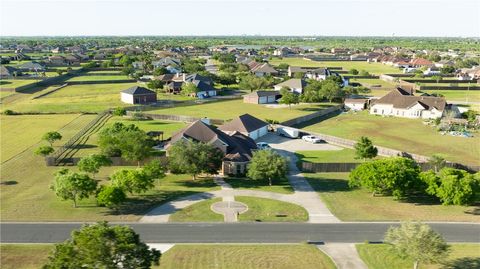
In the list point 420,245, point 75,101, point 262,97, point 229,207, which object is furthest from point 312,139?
point 75,101

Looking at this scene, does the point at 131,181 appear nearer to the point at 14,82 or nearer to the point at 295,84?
the point at 295,84

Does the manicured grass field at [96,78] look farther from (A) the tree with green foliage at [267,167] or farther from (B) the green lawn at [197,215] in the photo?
(B) the green lawn at [197,215]

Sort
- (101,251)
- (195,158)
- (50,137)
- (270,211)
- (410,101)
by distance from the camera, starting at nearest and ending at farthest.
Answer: (101,251)
(270,211)
(195,158)
(50,137)
(410,101)

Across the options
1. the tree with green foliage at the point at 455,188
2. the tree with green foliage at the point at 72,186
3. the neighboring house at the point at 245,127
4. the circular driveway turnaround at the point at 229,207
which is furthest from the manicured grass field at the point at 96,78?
the tree with green foliage at the point at 455,188

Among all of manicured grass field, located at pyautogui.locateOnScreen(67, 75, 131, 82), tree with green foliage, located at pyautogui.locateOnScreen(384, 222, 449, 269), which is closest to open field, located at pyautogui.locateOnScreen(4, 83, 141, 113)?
manicured grass field, located at pyautogui.locateOnScreen(67, 75, 131, 82)

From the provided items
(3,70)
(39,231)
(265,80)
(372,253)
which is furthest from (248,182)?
(3,70)

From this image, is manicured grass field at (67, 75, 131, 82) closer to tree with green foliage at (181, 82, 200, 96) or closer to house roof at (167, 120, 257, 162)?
tree with green foliage at (181, 82, 200, 96)
